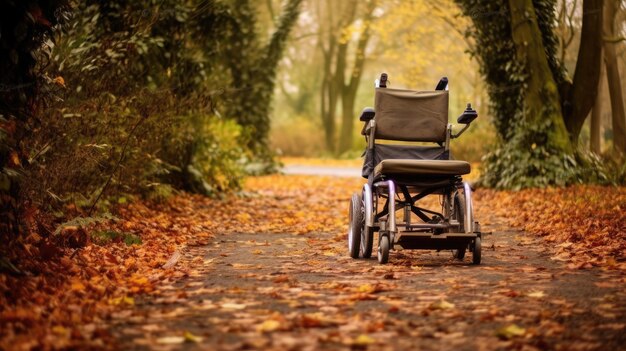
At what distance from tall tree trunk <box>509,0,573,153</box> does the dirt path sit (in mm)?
7114

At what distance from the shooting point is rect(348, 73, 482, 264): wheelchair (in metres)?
6.66

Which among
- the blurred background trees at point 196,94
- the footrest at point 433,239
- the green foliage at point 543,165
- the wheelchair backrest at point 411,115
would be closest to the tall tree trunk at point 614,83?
the blurred background trees at point 196,94

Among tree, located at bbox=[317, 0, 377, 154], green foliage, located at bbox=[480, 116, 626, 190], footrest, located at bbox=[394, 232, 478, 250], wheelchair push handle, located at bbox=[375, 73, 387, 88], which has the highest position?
tree, located at bbox=[317, 0, 377, 154]

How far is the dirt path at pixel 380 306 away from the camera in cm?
407

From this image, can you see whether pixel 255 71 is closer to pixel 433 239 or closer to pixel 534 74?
pixel 534 74

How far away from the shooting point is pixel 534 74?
14.2 m

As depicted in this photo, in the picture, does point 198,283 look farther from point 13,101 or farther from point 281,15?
point 281,15

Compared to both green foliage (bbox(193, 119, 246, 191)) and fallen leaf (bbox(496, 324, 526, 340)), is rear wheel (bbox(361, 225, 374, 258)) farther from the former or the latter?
green foliage (bbox(193, 119, 246, 191))

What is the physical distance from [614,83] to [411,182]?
1120 cm

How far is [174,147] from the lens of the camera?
38.8 feet

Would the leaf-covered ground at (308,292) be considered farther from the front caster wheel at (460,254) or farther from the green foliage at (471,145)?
the green foliage at (471,145)

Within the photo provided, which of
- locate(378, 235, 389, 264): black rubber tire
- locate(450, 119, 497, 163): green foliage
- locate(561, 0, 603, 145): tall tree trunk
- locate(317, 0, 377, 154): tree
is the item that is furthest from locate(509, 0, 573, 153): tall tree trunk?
locate(317, 0, 377, 154): tree

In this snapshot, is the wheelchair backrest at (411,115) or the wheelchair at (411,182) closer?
the wheelchair at (411,182)

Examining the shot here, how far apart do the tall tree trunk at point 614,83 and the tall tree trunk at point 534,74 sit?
274cm
